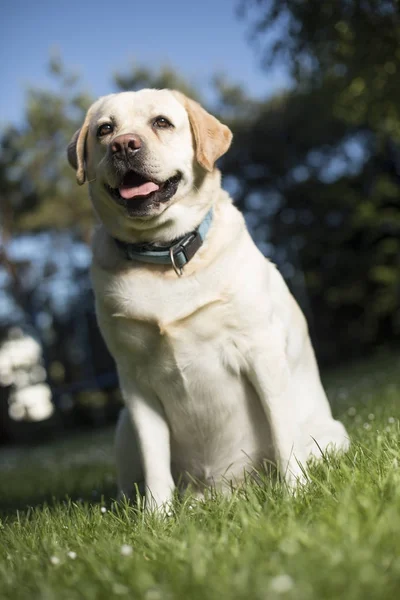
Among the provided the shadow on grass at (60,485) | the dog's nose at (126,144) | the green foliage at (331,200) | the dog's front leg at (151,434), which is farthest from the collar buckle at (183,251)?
the green foliage at (331,200)

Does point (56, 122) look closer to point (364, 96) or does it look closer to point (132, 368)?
point (364, 96)

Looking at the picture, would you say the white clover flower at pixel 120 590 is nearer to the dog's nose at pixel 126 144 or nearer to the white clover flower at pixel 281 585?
the white clover flower at pixel 281 585

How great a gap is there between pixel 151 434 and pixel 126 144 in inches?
50.5

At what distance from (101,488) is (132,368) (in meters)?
1.75

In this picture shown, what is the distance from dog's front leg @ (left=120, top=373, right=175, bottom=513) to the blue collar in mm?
554

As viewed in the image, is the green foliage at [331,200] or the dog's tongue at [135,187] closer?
the dog's tongue at [135,187]

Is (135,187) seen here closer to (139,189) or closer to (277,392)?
(139,189)

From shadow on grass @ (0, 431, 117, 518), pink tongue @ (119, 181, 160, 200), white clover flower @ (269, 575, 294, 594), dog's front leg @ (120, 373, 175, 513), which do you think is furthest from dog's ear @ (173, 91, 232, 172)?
white clover flower @ (269, 575, 294, 594)

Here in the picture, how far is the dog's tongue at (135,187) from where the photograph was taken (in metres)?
3.04

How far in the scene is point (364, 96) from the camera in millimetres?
8594

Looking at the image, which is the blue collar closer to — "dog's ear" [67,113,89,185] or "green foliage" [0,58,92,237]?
"dog's ear" [67,113,89,185]

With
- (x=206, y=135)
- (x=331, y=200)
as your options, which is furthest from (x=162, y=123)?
(x=331, y=200)

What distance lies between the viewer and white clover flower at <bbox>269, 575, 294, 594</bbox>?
1419 millimetres

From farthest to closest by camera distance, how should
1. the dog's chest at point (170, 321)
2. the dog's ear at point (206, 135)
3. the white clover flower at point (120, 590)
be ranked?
the dog's ear at point (206, 135) < the dog's chest at point (170, 321) < the white clover flower at point (120, 590)
